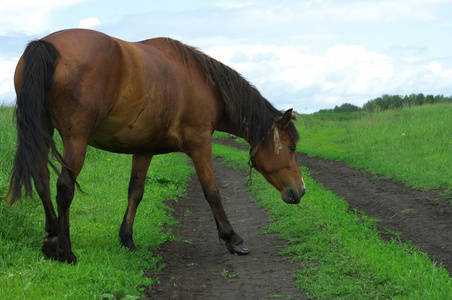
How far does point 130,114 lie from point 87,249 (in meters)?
1.42

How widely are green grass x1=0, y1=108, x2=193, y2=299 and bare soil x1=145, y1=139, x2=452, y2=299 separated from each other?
228 millimetres

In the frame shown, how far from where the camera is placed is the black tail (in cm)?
→ 457

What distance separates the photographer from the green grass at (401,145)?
10991 millimetres

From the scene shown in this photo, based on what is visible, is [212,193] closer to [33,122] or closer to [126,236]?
[126,236]

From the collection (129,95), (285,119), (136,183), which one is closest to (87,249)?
(136,183)

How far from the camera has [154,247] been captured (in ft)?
20.1

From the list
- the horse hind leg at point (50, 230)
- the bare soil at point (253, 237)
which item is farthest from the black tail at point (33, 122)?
the bare soil at point (253, 237)

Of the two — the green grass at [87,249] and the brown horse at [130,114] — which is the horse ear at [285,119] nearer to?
the brown horse at [130,114]

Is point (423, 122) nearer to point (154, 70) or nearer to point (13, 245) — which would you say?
point (154, 70)

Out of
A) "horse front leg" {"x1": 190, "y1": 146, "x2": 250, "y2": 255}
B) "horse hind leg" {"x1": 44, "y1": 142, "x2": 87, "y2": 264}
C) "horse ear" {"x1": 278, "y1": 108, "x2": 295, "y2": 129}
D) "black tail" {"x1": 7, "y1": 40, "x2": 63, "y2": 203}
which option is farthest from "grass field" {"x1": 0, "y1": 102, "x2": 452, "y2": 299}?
"horse ear" {"x1": 278, "y1": 108, "x2": 295, "y2": 129}

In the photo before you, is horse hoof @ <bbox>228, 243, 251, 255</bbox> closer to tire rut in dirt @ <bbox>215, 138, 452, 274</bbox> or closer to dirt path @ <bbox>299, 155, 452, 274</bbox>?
tire rut in dirt @ <bbox>215, 138, 452, 274</bbox>

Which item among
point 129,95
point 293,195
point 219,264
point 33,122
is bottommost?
point 219,264

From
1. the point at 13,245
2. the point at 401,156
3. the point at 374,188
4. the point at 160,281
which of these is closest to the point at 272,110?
the point at 160,281

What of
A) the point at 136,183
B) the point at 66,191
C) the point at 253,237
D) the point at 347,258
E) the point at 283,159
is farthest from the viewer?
the point at 253,237
